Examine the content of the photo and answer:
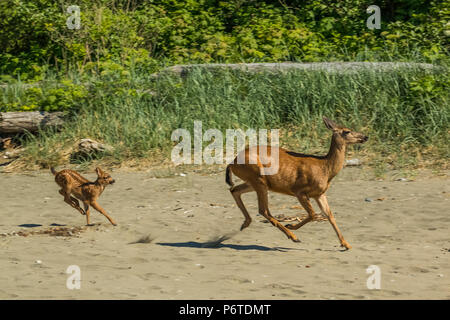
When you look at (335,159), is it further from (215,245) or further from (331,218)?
Answer: (215,245)

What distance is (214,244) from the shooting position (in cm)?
801

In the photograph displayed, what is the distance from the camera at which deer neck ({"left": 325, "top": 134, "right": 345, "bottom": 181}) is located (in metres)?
7.93

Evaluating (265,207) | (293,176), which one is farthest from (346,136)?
(265,207)

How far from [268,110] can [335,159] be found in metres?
4.79

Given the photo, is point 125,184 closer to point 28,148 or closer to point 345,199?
point 28,148

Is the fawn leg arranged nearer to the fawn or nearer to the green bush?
the fawn

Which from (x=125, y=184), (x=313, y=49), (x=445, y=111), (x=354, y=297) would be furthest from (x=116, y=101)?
(x=354, y=297)

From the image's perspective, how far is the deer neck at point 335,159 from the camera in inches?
312

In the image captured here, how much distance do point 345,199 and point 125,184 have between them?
3.10 m

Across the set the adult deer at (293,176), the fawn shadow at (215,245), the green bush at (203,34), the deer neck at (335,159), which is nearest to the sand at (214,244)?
the fawn shadow at (215,245)

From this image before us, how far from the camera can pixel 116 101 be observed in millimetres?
12906

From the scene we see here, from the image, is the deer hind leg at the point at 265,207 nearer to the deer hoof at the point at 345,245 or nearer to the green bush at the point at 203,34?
the deer hoof at the point at 345,245

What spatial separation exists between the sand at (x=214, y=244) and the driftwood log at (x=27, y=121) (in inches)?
63.1

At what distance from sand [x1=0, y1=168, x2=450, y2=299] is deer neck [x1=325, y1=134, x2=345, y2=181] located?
748 mm
